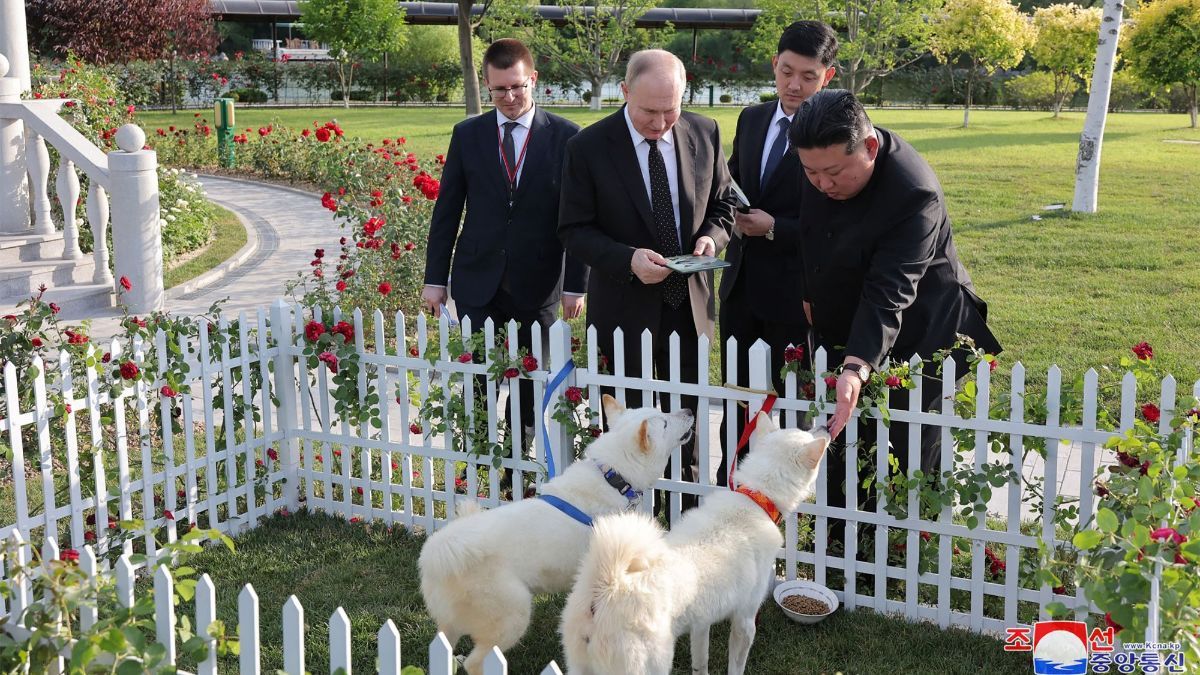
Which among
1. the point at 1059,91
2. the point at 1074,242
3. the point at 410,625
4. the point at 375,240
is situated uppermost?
the point at 1059,91

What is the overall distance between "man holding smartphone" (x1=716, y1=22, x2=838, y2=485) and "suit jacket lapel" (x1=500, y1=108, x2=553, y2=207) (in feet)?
3.00

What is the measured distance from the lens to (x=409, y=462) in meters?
5.29

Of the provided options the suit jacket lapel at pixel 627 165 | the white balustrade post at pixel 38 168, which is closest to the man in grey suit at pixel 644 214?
the suit jacket lapel at pixel 627 165

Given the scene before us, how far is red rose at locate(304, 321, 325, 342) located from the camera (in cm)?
523

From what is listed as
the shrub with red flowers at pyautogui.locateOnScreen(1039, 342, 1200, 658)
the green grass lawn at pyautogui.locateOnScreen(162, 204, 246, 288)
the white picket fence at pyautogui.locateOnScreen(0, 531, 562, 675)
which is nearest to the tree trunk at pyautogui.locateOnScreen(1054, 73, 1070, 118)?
the green grass lawn at pyautogui.locateOnScreen(162, 204, 246, 288)

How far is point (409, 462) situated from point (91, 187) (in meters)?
5.81

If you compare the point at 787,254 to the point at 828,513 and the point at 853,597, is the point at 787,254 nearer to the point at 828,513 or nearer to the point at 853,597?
the point at 828,513

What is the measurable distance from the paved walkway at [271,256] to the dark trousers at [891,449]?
45.0 inches

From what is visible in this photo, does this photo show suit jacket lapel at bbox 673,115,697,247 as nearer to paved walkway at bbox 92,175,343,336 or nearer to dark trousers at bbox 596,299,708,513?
dark trousers at bbox 596,299,708,513

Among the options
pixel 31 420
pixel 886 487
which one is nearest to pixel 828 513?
pixel 886 487

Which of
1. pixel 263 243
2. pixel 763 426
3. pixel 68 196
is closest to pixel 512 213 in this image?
pixel 763 426

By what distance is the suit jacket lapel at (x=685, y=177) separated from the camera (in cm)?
486

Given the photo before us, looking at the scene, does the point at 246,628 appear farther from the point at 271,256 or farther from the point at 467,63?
the point at 467,63

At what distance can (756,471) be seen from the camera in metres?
3.74
